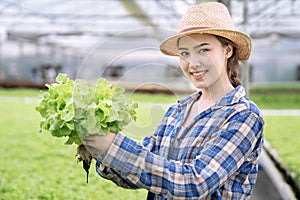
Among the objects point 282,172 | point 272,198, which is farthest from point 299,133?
point 272,198

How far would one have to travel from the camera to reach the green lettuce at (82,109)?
135cm

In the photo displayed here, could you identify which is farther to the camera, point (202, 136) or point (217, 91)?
point (217, 91)

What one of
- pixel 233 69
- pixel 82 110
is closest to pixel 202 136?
pixel 233 69

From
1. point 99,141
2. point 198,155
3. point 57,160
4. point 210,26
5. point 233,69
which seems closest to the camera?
point 99,141

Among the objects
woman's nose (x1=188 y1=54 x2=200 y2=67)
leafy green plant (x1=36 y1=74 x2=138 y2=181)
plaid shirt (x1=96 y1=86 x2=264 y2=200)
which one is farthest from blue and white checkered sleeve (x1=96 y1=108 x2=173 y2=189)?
woman's nose (x1=188 y1=54 x2=200 y2=67)

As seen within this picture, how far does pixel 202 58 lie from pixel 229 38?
0.15 meters

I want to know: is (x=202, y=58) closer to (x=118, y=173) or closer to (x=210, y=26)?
(x=210, y=26)

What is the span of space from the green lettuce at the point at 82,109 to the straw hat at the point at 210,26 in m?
0.33

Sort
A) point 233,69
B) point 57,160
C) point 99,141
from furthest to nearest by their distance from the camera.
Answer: point 57,160 → point 233,69 → point 99,141

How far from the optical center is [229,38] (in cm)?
169

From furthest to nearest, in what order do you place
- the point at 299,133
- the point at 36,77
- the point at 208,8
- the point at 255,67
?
the point at 255,67 < the point at 36,77 < the point at 299,133 < the point at 208,8

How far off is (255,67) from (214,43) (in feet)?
89.3

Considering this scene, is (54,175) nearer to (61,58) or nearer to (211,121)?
(211,121)

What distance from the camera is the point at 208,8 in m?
1.71
